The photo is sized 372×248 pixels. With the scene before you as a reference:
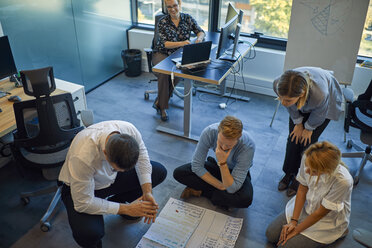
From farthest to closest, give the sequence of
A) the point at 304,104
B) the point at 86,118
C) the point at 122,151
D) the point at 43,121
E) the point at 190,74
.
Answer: the point at 190,74
the point at 86,118
the point at 304,104
the point at 43,121
the point at 122,151

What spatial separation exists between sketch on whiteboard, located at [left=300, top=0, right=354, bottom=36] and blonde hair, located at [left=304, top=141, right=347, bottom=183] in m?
1.92

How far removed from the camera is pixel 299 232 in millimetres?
2057

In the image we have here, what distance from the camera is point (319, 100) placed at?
224 cm

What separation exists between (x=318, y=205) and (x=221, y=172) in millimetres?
638

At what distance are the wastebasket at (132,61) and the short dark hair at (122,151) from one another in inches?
117

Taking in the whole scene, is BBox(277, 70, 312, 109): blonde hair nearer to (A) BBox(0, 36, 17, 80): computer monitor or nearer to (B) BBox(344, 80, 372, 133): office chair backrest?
(B) BBox(344, 80, 372, 133): office chair backrest

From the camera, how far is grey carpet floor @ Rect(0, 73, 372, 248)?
2.32 metres

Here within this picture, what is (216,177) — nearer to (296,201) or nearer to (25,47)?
(296,201)

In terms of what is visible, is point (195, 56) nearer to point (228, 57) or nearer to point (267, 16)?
point (228, 57)

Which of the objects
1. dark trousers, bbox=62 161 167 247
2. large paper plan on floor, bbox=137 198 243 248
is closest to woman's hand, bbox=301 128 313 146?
large paper plan on floor, bbox=137 198 243 248

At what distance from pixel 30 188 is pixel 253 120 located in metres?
2.30

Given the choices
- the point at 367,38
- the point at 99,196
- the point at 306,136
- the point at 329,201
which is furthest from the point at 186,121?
the point at 367,38

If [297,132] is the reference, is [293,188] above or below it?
below

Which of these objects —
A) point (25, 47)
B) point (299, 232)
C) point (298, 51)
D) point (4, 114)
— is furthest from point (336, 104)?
point (25, 47)
